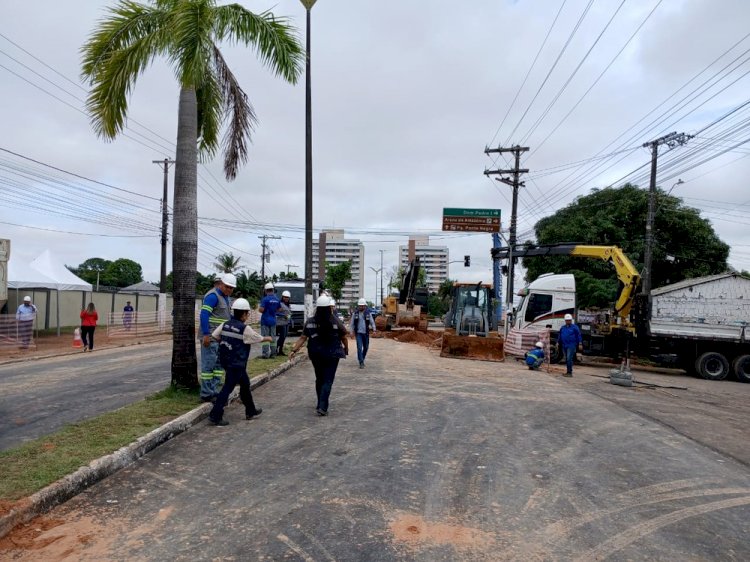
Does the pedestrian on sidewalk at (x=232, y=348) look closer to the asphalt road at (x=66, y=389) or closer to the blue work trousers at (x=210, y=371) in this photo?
the blue work trousers at (x=210, y=371)

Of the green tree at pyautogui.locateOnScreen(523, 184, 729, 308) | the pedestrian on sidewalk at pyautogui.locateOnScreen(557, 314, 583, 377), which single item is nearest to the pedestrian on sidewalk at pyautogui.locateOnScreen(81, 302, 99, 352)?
the pedestrian on sidewalk at pyautogui.locateOnScreen(557, 314, 583, 377)

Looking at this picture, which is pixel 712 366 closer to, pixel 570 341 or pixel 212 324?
pixel 570 341

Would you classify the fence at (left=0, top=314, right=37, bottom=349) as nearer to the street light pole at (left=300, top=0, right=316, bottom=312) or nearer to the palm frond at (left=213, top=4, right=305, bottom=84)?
the street light pole at (left=300, top=0, right=316, bottom=312)

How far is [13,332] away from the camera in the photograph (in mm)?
18984

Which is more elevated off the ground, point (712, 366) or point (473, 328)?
point (473, 328)

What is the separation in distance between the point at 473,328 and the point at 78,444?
17169 millimetres

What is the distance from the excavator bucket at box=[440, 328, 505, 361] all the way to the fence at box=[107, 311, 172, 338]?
15.7 metres

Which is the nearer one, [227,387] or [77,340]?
[227,387]

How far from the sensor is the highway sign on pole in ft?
105

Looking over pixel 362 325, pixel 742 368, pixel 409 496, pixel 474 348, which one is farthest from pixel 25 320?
pixel 742 368

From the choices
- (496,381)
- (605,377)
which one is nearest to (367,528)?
(496,381)

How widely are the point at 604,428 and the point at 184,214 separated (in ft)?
22.8

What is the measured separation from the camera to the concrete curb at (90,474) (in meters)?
4.02

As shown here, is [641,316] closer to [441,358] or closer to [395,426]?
[441,358]
